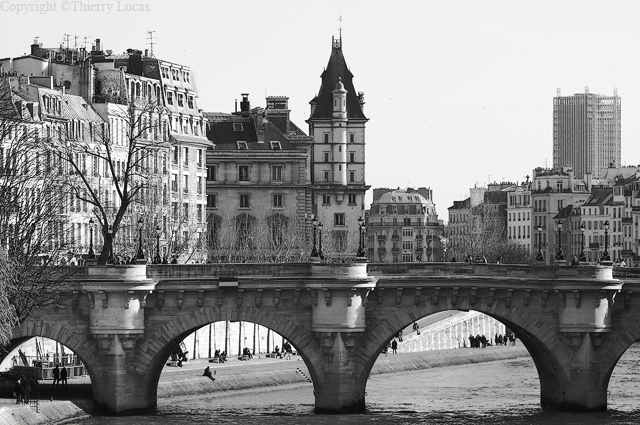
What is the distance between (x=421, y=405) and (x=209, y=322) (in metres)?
15.0

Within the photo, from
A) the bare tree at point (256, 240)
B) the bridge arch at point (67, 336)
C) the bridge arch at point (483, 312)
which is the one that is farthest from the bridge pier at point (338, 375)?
the bare tree at point (256, 240)

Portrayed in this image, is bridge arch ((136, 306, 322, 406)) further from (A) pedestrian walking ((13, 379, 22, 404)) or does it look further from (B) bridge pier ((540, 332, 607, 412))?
(B) bridge pier ((540, 332, 607, 412))

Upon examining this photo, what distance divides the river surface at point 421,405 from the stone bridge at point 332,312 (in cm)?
160

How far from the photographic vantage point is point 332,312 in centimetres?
9962

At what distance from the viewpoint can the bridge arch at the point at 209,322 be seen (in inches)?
3920

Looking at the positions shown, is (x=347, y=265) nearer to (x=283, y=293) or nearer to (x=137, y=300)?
(x=283, y=293)

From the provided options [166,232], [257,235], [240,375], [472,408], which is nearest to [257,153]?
[257,235]

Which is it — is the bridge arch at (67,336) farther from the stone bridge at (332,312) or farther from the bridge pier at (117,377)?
the bridge pier at (117,377)

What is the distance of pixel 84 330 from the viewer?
99.3m

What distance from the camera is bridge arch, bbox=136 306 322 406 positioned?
9956 centimetres

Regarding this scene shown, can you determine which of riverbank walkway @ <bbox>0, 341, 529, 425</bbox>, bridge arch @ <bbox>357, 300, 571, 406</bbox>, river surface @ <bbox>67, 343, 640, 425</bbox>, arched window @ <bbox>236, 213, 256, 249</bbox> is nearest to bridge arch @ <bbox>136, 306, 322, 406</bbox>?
bridge arch @ <bbox>357, 300, 571, 406</bbox>

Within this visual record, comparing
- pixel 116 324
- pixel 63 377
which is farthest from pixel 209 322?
pixel 63 377

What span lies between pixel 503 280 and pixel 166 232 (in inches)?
1920

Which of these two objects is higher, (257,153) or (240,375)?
(257,153)
